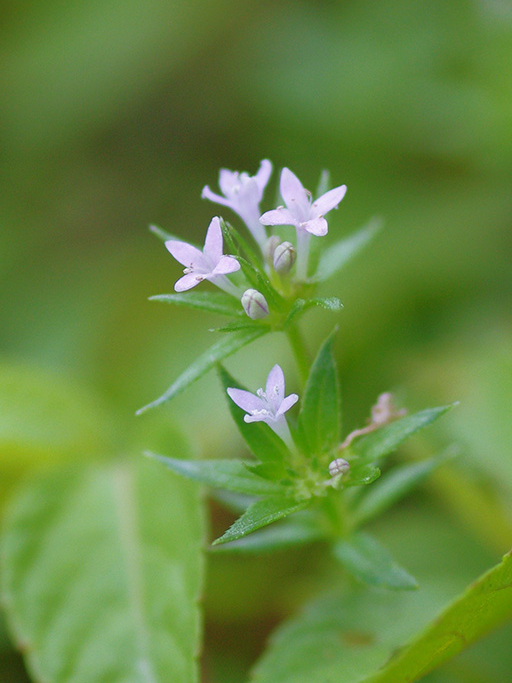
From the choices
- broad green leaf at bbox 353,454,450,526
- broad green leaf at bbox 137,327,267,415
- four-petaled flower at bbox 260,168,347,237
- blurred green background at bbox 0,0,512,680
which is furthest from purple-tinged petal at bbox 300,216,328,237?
blurred green background at bbox 0,0,512,680

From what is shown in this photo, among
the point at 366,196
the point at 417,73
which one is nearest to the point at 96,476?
the point at 366,196

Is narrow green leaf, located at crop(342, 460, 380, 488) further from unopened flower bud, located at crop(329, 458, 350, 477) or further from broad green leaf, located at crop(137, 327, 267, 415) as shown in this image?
broad green leaf, located at crop(137, 327, 267, 415)

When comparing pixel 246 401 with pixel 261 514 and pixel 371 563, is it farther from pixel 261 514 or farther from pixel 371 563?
pixel 371 563

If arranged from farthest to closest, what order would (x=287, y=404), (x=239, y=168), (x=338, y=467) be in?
(x=239, y=168), (x=338, y=467), (x=287, y=404)

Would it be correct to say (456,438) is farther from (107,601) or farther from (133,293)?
(133,293)

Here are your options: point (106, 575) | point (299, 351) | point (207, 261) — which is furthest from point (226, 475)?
point (106, 575)

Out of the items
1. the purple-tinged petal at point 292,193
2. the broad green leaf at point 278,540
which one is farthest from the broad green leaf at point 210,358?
the broad green leaf at point 278,540

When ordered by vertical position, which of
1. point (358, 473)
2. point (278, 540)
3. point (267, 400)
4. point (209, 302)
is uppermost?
point (209, 302)

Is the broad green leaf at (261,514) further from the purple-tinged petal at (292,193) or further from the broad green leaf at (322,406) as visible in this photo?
the purple-tinged petal at (292,193)
